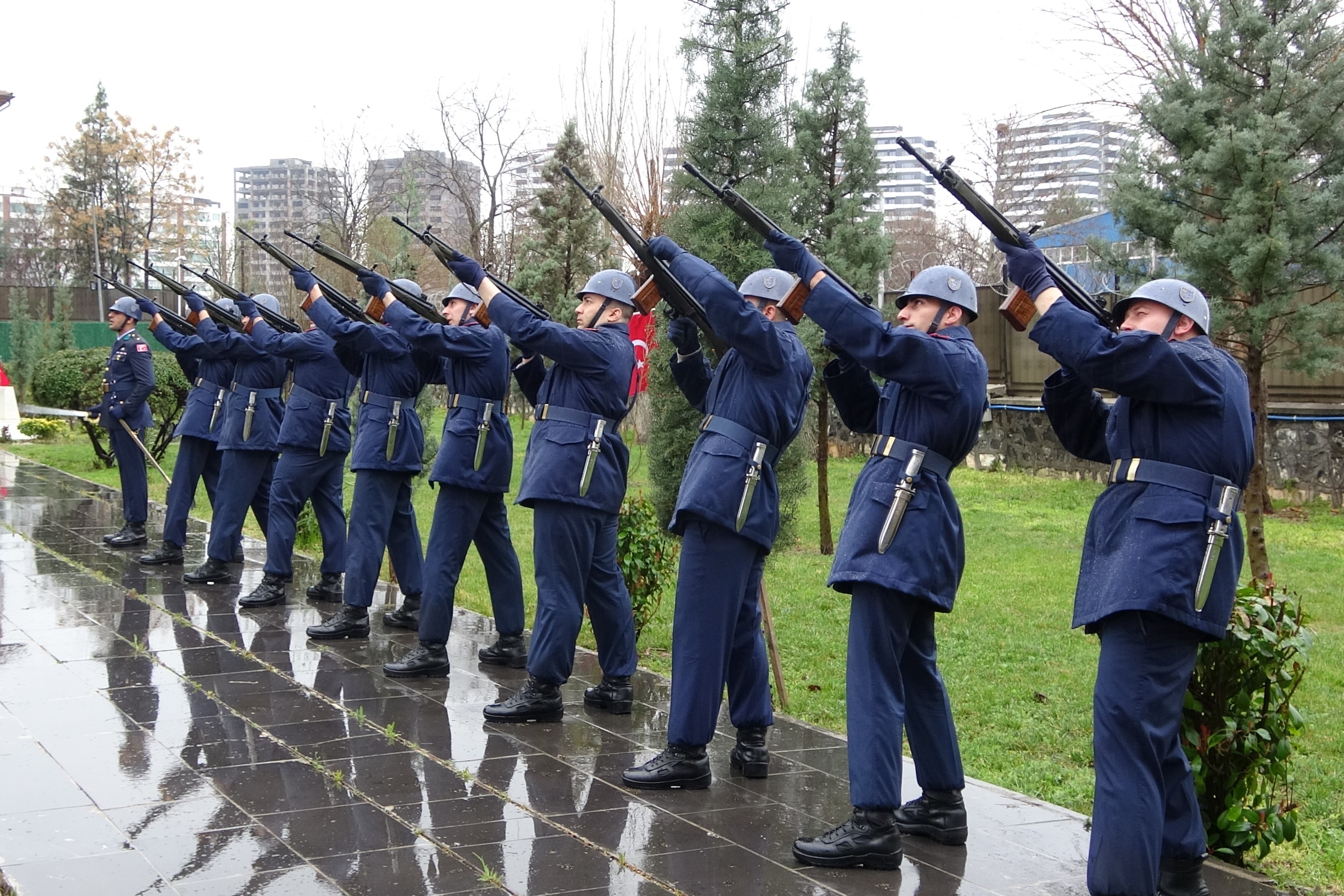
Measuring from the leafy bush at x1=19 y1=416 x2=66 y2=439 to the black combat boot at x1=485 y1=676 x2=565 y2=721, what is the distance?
1965 cm

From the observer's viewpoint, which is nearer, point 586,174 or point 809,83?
point 809,83

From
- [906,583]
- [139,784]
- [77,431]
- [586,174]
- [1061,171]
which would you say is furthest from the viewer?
[1061,171]

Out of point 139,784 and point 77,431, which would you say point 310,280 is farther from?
point 77,431

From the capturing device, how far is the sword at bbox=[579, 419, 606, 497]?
20.3 feet

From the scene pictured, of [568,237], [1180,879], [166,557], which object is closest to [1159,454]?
[1180,879]

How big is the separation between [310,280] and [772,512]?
167 inches

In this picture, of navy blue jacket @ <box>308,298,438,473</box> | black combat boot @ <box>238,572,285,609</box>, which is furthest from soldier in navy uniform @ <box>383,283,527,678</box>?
black combat boot @ <box>238,572,285,609</box>

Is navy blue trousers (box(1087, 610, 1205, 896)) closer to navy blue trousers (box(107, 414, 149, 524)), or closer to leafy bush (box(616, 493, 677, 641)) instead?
leafy bush (box(616, 493, 677, 641))

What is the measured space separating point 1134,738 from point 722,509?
1.85 m

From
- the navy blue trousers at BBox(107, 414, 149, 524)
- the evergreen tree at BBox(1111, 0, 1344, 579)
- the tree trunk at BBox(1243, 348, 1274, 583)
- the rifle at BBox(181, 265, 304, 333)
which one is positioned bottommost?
the navy blue trousers at BBox(107, 414, 149, 524)

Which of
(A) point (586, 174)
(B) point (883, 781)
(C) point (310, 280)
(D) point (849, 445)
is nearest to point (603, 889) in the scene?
(B) point (883, 781)

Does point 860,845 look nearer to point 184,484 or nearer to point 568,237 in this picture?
point 184,484

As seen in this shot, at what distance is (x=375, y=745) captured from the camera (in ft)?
19.1

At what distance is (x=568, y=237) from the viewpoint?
62.7 ft
